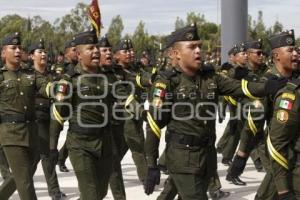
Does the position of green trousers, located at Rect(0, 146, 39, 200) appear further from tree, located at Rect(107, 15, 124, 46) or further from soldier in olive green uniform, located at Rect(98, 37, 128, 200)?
tree, located at Rect(107, 15, 124, 46)

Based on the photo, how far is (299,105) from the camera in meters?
4.07

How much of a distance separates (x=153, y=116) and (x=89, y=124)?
40.1 inches

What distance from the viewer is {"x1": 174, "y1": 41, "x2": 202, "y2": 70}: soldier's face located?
4672 mm

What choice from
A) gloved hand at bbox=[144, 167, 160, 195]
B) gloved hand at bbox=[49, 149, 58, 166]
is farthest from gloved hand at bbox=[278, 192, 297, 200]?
gloved hand at bbox=[49, 149, 58, 166]

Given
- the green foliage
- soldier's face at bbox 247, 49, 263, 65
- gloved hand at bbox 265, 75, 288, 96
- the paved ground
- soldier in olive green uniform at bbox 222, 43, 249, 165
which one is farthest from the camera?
the green foliage

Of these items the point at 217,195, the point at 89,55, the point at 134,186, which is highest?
the point at 89,55


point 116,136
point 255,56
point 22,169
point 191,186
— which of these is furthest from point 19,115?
point 255,56

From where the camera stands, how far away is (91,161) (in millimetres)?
5406

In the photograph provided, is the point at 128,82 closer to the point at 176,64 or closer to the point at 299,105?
the point at 176,64

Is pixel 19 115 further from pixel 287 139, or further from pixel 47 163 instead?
pixel 287 139

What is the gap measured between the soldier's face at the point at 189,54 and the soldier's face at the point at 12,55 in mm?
2161

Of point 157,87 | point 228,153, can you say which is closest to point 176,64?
point 157,87

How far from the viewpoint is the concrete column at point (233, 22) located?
1681cm

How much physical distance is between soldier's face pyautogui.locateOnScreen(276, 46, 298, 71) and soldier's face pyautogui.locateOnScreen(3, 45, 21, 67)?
9.61ft
